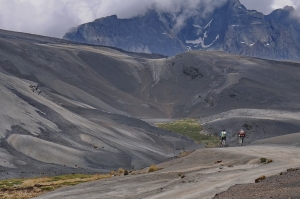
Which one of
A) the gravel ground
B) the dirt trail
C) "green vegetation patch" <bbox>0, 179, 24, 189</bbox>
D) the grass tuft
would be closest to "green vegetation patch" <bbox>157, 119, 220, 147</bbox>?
the dirt trail

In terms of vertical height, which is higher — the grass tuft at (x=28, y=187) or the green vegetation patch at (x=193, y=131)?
the green vegetation patch at (x=193, y=131)

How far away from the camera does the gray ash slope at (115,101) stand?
61.5 m

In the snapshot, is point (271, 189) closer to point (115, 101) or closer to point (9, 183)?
point (9, 183)

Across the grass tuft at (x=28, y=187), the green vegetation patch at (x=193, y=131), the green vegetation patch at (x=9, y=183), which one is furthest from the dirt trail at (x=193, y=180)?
the green vegetation patch at (x=193, y=131)

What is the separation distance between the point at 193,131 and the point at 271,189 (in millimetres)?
78561

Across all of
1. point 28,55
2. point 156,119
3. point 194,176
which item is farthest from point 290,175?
point 28,55

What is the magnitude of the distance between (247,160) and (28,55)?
118467mm

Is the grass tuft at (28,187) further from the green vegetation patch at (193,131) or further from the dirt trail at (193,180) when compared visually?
the green vegetation patch at (193,131)

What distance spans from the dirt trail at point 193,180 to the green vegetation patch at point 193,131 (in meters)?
42.4

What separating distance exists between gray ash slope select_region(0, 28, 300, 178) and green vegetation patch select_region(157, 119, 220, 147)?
2799 mm

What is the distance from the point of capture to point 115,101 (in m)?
141

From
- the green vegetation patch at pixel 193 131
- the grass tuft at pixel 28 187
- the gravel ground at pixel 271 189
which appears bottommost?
the gravel ground at pixel 271 189

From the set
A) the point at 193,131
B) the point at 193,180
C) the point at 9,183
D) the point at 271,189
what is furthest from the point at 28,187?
the point at 193,131

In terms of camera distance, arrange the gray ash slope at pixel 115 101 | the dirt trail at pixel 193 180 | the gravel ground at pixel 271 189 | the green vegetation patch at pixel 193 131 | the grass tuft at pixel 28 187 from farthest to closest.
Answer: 1. the green vegetation patch at pixel 193 131
2. the gray ash slope at pixel 115 101
3. the grass tuft at pixel 28 187
4. the dirt trail at pixel 193 180
5. the gravel ground at pixel 271 189
